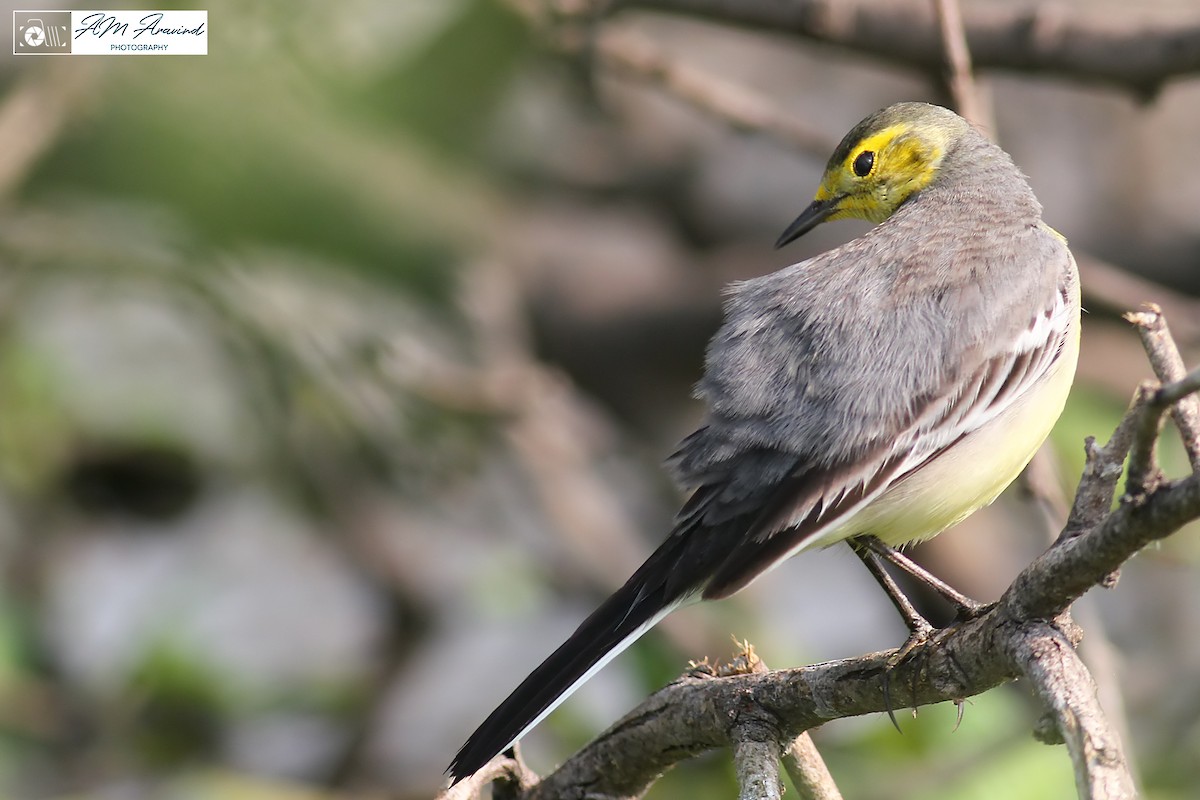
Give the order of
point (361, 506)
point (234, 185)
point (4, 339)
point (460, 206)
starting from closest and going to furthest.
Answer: point (234, 185) < point (460, 206) < point (4, 339) < point (361, 506)

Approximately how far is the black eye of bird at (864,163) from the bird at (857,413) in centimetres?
50

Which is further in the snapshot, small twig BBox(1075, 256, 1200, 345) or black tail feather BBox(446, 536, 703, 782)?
small twig BBox(1075, 256, 1200, 345)

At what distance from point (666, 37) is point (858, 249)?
17.1 feet

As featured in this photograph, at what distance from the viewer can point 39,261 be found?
15.3 feet

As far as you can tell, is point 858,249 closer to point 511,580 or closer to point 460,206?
point 460,206

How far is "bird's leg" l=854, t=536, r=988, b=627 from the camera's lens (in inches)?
121

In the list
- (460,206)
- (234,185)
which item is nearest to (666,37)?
(460,206)

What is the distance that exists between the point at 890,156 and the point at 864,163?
0.08 m

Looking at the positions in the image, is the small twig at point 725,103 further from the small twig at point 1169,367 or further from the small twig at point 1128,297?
the small twig at point 1169,367

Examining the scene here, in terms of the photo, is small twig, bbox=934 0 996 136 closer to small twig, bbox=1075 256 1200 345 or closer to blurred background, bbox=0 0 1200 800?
blurred background, bbox=0 0 1200 800

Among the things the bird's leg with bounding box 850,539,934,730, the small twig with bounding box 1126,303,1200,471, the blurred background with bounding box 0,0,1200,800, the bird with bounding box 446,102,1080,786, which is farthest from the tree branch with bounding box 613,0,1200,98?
the small twig with bounding box 1126,303,1200,471

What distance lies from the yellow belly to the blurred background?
1.16 meters

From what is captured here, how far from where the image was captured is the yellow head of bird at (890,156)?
4.18 meters

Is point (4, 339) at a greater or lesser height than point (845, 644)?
greater
